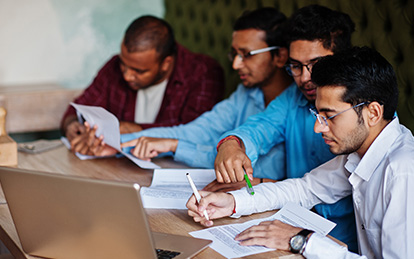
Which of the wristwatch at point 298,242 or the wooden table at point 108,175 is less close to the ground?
the wristwatch at point 298,242

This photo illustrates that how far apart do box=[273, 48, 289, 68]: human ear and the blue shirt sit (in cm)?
18

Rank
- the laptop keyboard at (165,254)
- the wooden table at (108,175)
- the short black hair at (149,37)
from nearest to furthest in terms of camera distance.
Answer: the laptop keyboard at (165,254)
the wooden table at (108,175)
the short black hair at (149,37)

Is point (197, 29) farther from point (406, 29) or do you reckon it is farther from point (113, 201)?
point (113, 201)

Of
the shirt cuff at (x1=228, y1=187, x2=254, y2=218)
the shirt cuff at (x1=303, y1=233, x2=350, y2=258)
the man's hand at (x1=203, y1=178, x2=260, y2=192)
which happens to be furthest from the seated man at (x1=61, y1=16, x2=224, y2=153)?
the shirt cuff at (x1=303, y1=233, x2=350, y2=258)

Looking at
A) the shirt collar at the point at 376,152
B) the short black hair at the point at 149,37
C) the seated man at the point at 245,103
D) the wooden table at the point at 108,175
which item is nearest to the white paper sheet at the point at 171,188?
the wooden table at the point at 108,175

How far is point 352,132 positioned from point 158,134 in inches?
41.8

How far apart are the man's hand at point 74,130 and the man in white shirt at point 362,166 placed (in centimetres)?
113

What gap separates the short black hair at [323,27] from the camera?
1.75 meters

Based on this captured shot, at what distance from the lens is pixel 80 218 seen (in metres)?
1.05

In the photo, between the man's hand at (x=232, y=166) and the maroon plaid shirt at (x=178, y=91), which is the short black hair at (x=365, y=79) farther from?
the maroon plaid shirt at (x=178, y=91)

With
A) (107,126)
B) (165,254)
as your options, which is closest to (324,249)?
(165,254)

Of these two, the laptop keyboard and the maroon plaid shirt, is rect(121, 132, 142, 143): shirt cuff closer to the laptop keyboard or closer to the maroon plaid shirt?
the maroon plaid shirt

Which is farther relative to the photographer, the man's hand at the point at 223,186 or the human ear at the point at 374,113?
the man's hand at the point at 223,186

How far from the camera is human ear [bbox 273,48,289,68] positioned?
83.6 inches
